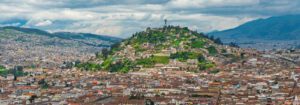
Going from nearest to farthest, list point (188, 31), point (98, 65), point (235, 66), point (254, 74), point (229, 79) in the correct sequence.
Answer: point (229, 79) → point (254, 74) → point (235, 66) → point (98, 65) → point (188, 31)

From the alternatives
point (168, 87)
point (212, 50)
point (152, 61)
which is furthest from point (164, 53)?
point (168, 87)

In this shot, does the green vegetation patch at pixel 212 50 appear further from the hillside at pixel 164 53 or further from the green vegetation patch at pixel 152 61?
the green vegetation patch at pixel 152 61

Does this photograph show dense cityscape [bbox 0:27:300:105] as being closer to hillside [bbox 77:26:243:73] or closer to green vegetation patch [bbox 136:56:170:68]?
hillside [bbox 77:26:243:73]

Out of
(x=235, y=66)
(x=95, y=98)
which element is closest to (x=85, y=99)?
(x=95, y=98)

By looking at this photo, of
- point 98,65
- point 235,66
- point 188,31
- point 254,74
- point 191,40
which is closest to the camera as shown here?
point 254,74

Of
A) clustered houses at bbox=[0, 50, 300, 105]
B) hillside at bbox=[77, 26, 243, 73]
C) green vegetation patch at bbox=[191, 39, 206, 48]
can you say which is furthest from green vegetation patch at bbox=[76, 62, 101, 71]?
green vegetation patch at bbox=[191, 39, 206, 48]

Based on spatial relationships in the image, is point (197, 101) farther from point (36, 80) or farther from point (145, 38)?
point (145, 38)

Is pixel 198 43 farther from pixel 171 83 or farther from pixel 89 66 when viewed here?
pixel 171 83
